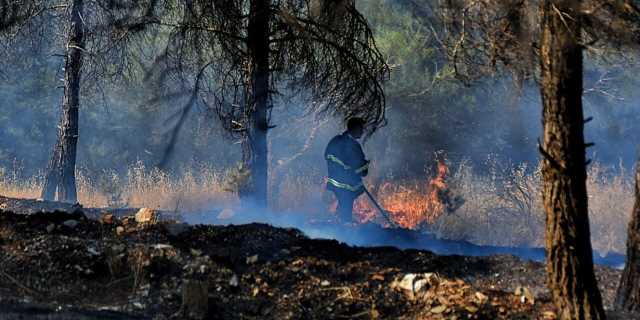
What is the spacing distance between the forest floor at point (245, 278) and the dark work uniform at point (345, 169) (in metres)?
5.12

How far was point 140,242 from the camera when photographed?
754 cm

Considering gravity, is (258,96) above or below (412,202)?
above

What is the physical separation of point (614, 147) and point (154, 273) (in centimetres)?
1627

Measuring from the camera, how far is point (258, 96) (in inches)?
446

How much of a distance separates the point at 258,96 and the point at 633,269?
6285 mm

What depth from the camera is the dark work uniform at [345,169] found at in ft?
42.4

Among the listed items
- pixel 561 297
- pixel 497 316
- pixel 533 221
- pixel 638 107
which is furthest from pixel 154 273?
pixel 638 107

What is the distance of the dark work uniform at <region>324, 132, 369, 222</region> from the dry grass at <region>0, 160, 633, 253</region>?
6.40ft

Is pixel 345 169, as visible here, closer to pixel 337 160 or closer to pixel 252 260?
pixel 337 160

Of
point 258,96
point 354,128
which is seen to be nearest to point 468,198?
point 354,128

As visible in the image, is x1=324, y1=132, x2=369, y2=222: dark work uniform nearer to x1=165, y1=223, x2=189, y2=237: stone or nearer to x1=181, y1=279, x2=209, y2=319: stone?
x1=165, y1=223, x2=189, y2=237: stone

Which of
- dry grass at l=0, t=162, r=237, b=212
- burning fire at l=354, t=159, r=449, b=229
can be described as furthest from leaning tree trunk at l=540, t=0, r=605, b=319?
dry grass at l=0, t=162, r=237, b=212

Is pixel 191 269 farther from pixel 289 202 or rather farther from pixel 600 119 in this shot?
pixel 600 119

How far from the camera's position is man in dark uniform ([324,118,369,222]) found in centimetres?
1291
